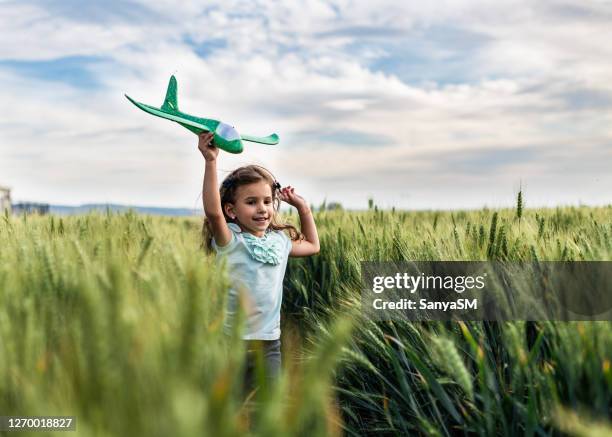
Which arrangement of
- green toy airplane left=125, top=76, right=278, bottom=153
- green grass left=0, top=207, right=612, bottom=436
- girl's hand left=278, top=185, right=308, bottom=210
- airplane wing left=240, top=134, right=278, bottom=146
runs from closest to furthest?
green grass left=0, top=207, right=612, bottom=436, green toy airplane left=125, top=76, right=278, bottom=153, airplane wing left=240, top=134, right=278, bottom=146, girl's hand left=278, top=185, right=308, bottom=210

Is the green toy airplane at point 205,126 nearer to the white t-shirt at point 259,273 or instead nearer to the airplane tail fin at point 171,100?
the airplane tail fin at point 171,100

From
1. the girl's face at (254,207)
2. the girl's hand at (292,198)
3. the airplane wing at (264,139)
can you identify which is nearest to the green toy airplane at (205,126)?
the airplane wing at (264,139)

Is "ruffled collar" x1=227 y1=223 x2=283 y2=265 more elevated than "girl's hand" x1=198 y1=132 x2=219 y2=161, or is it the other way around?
"girl's hand" x1=198 y1=132 x2=219 y2=161

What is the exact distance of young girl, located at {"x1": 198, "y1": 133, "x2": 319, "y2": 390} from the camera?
227cm

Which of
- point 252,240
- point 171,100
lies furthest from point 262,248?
point 171,100

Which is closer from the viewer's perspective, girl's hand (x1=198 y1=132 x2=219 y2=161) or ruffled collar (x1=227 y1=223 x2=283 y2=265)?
girl's hand (x1=198 y1=132 x2=219 y2=161)

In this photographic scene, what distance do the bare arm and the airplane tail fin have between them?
2.57 ft

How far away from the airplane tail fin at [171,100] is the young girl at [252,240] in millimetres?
165

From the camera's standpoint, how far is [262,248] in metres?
2.47

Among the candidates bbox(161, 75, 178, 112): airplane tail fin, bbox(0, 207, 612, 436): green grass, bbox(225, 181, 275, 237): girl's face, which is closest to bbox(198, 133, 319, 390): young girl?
bbox(225, 181, 275, 237): girl's face

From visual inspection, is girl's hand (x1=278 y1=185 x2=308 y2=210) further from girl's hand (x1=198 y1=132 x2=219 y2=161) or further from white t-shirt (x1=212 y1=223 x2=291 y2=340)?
girl's hand (x1=198 y1=132 x2=219 y2=161)

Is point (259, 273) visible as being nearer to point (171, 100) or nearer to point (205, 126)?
point (205, 126)

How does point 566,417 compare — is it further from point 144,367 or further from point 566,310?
point 144,367

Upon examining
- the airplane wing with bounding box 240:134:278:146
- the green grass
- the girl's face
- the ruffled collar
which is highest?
the airplane wing with bounding box 240:134:278:146
